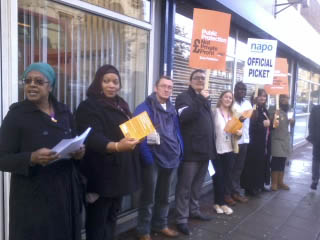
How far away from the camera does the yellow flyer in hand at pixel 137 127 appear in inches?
95.8

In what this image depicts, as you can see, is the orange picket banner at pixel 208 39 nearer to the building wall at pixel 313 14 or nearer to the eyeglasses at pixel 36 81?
the eyeglasses at pixel 36 81

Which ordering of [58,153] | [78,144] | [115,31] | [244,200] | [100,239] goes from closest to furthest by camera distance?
1. [58,153]
2. [78,144]
3. [100,239]
4. [115,31]
5. [244,200]

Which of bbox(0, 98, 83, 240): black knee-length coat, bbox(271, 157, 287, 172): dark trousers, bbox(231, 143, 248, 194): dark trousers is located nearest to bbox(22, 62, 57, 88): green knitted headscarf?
bbox(0, 98, 83, 240): black knee-length coat

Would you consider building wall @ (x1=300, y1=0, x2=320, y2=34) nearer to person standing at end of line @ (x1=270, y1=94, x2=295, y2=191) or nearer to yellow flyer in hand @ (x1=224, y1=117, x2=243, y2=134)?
person standing at end of line @ (x1=270, y1=94, x2=295, y2=191)

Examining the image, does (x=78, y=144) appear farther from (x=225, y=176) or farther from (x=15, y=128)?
(x=225, y=176)

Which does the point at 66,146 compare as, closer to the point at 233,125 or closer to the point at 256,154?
the point at 233,125

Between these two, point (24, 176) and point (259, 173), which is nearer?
point (24, 176)

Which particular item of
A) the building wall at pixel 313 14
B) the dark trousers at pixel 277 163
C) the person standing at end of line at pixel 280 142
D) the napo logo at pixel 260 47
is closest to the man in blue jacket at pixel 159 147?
the napo logo at pixel 260 47

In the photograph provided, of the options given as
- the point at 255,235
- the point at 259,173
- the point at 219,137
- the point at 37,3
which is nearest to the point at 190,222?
the point at 255,235

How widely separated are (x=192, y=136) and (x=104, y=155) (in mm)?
1466

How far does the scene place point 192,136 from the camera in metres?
3.71

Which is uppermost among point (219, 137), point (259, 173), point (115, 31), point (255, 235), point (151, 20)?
point (151, 20)

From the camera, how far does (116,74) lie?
265 cm

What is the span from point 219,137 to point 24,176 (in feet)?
9.60
